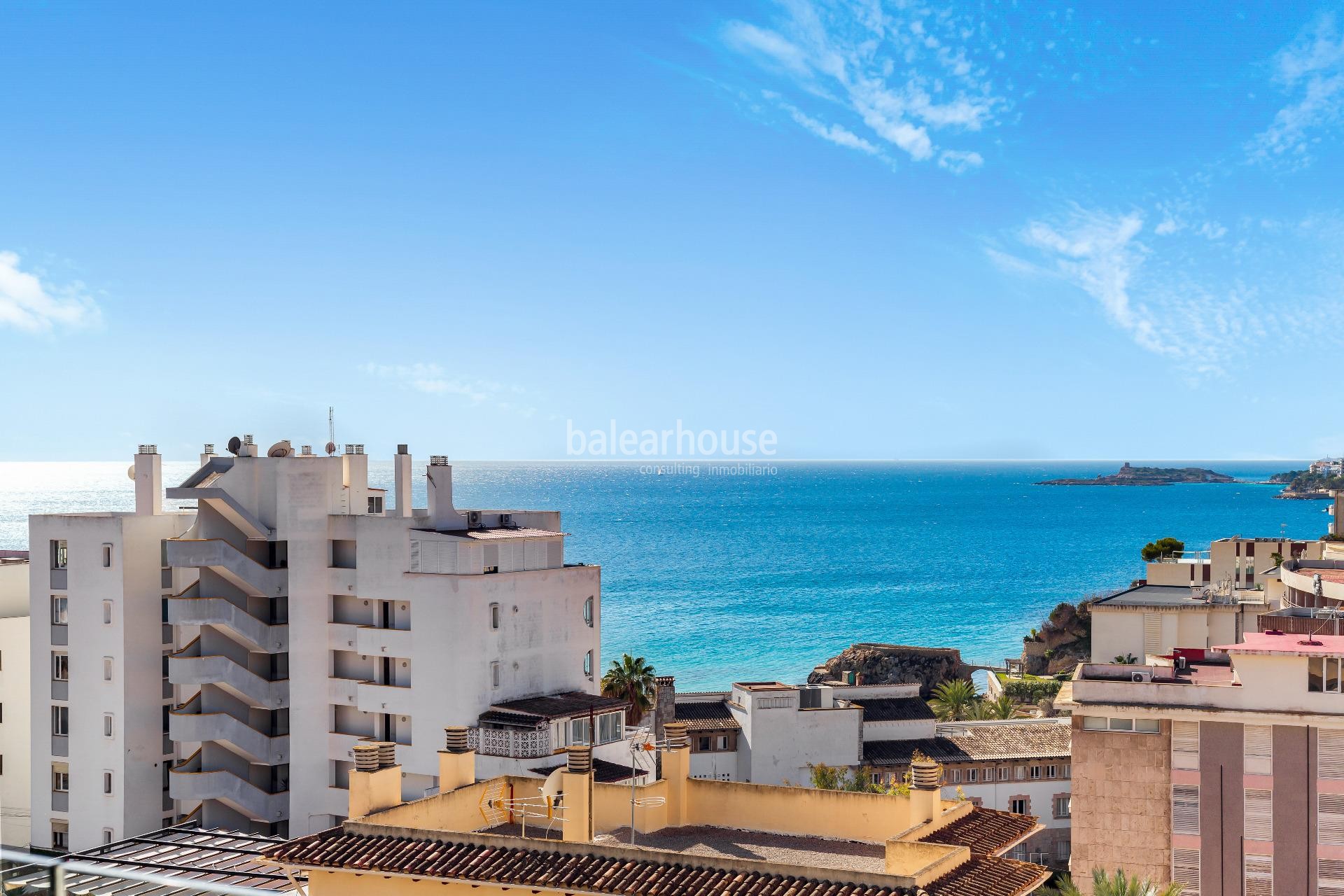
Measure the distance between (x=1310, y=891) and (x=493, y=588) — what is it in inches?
937

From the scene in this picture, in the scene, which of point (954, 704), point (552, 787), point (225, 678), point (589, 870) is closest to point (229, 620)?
point (225, 678)

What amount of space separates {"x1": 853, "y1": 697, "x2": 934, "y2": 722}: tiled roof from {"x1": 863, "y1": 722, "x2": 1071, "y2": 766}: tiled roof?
944 mm

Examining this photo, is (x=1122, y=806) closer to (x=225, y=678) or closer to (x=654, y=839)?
(x=654, y=839)

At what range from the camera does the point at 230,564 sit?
1729 inches

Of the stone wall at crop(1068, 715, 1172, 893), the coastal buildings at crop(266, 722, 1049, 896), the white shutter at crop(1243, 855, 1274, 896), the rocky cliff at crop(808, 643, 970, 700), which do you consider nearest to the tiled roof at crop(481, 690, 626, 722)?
the stone wall at crop(1068, 715, 1172, 893)

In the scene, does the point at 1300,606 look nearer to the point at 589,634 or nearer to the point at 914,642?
the point at 589,634

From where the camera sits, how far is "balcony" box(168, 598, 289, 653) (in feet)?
142

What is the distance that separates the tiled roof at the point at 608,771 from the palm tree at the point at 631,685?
15535 millimetres

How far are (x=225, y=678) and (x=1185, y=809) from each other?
30.0 meters

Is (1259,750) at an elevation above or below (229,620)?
below

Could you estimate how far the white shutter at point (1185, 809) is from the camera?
31375mm

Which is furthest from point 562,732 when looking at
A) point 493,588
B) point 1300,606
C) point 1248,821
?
point 1300,606

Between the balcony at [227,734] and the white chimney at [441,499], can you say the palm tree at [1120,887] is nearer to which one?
the white chimney at [441,499]

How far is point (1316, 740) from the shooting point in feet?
99.5
